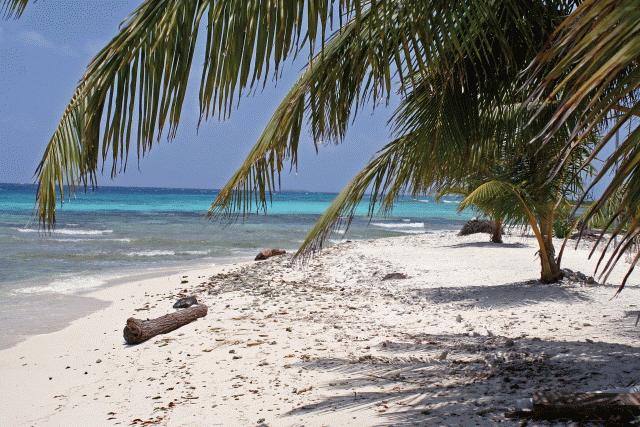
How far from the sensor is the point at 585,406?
3.22 m

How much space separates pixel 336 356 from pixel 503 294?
399 centimetres

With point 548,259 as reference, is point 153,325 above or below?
below


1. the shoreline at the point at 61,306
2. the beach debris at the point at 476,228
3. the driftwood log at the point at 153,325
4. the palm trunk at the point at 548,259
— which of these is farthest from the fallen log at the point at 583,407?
the beach debris at the point at 476,228

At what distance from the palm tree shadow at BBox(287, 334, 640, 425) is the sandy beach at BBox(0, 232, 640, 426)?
1cm

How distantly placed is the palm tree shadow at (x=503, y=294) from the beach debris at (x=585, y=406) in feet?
15.3

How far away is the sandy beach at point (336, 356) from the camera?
4.11 m

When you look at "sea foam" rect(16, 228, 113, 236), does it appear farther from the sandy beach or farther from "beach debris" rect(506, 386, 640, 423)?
"beach debris" rect(506, 386, 640, 423)

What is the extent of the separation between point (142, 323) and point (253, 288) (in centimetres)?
350

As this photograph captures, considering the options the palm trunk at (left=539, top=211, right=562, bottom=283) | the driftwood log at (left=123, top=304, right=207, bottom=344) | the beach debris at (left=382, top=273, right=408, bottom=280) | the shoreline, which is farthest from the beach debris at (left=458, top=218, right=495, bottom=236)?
the driftwood log at (left=123, top=304, right=207, bottom=344)

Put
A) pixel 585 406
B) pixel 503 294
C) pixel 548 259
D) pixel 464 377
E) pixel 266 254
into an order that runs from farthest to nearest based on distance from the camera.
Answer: pixel 266 254
pixel 548 259
pixel 503 294
pixel 464 377
pixel 585 406

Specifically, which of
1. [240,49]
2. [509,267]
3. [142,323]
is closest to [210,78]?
[240,49]

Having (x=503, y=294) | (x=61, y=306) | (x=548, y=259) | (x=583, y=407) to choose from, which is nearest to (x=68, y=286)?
(x=61, y=306)

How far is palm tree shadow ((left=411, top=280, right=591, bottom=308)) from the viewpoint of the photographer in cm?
810

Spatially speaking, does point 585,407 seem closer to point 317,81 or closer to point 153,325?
point 317,81
